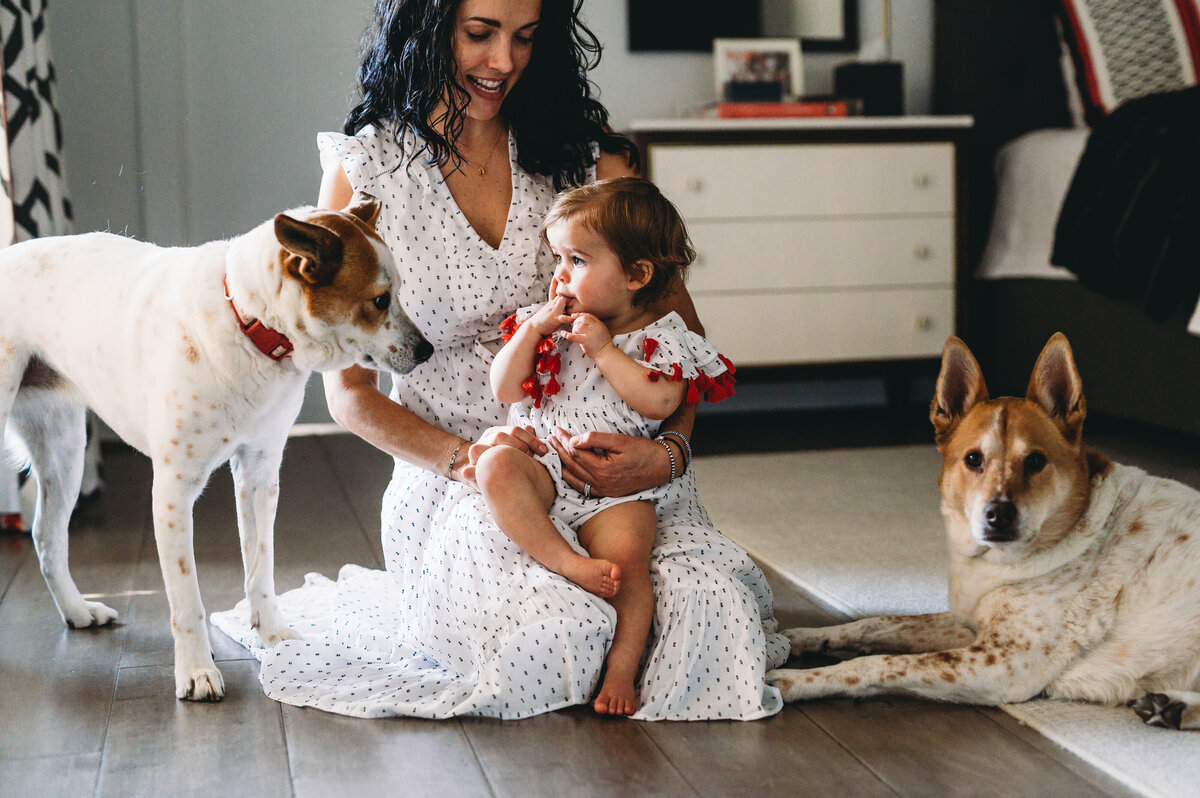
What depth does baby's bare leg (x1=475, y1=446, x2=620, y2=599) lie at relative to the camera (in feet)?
5.38

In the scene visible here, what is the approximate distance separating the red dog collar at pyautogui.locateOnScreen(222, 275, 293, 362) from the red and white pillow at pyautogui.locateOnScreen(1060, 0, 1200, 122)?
335 cm

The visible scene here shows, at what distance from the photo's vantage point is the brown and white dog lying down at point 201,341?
160 centimetres

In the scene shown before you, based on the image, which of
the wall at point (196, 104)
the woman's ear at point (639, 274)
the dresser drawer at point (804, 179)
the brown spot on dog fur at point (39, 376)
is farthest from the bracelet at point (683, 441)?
the wall at point (196, 104)

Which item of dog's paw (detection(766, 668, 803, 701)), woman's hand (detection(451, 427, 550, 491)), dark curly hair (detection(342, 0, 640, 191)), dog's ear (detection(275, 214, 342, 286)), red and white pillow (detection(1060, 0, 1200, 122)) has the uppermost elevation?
red and white pillow (detection(1060, 0, 1200, 122))

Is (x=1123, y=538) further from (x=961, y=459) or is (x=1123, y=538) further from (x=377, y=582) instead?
(x=377, y=582)

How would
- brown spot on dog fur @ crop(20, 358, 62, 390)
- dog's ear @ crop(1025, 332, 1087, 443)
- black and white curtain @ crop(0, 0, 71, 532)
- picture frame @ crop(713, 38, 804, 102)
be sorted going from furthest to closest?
picture frame @ crop(713, 38, 804, 102) < black and white curtain @ crop(0, 0, 71, 532) < brown spot on dog fur @ crop(20, 358, 62, 390) < dog's ear @ crop(1025, 332, 1087, 443)

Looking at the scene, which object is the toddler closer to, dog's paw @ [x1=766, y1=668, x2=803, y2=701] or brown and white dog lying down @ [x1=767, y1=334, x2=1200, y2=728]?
dog's paw @ [x1=766, y1=668, x2=803, y2=701]

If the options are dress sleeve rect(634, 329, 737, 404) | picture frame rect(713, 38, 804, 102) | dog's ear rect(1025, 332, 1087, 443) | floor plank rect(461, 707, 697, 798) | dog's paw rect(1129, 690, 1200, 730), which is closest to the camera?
floor plank rect(461, 707, 697, 798)

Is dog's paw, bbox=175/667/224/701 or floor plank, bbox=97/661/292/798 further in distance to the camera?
dog's paw, bbox=175/667/224/701

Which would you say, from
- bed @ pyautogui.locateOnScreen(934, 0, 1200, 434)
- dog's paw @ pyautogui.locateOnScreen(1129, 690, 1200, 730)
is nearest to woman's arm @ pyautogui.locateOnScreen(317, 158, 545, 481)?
dog's paw @ pyautogui.locateOnScreen(1129, 690, 1200, 730)

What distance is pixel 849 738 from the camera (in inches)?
61.5

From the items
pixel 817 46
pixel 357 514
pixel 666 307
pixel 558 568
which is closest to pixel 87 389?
pixel 558 568

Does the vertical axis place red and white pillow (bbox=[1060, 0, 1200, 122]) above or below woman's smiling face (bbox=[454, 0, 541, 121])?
above

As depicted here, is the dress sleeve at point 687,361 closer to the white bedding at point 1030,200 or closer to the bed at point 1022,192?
the bed at point 1022,192
